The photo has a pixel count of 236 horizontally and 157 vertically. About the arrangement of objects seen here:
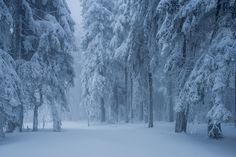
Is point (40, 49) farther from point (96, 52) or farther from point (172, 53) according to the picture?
point (96, 52)

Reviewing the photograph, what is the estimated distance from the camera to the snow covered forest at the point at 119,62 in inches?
501

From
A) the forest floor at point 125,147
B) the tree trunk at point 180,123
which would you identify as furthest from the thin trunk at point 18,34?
the tree trunk at point 180,123

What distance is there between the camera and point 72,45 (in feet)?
75.5

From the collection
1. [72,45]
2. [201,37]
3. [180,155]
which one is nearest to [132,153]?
[180,155]

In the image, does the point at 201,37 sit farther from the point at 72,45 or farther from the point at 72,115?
the point at 72,115

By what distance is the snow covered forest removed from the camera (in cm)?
1272

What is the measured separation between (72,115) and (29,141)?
171 feet

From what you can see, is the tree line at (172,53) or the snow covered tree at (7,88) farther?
the snow covered tree at (7,88)

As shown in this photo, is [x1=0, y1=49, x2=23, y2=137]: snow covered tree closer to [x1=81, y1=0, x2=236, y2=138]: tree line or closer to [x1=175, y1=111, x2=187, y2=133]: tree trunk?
[x1=81, y1=0, x2=236, y2=138]: tree line

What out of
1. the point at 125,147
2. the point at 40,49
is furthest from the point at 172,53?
the point at 40,49

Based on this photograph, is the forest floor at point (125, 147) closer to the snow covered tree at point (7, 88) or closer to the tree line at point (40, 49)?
the snow covered tree at point (7, 88)

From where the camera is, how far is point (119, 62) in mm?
33031

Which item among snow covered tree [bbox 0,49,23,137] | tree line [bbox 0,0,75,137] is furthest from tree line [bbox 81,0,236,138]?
snow covered tree [bbox 0,49,23,137]

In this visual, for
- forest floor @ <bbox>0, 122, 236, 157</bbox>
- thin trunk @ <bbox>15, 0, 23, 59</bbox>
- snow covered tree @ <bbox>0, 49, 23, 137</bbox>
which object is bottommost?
forest floor @ <bbox>0, 122, 236, 157</bbox>
